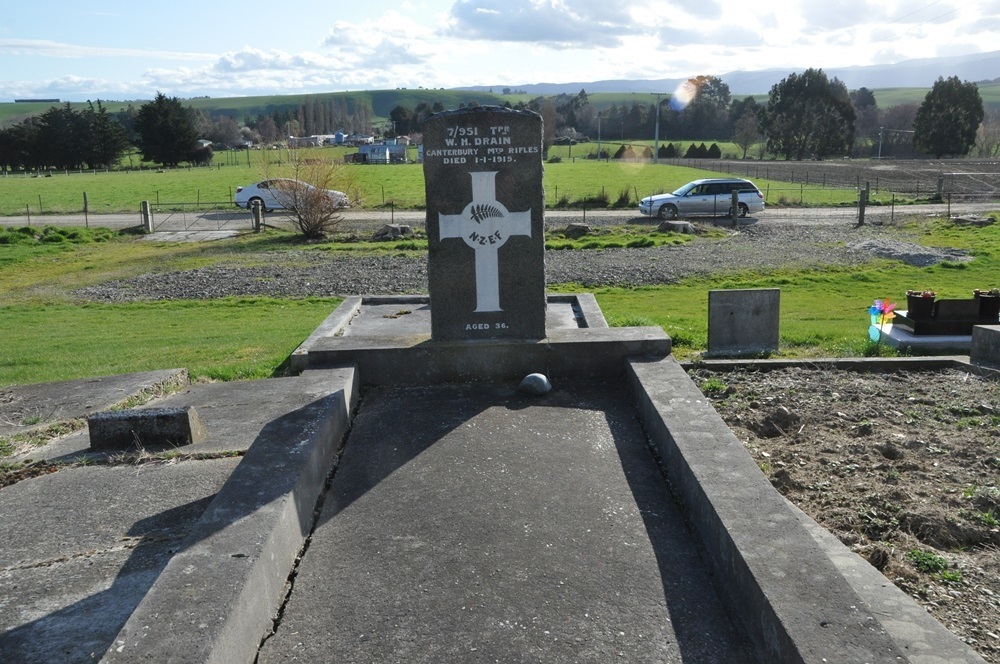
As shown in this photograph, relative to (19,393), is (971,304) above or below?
above

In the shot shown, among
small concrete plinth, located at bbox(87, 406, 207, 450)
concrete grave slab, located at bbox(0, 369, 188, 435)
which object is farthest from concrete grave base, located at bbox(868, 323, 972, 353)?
concrete grave slab, located at bbox(0, 369, 188, 435)

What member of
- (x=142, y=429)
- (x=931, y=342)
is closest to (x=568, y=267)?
(x=931, y=342)

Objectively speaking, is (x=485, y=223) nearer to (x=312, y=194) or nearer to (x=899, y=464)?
(x=899, y=464)

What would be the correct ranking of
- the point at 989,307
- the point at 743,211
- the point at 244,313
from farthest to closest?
the point at 743,211 < the point at 244,313 < the point at 989,307

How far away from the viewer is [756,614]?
12.2 ft

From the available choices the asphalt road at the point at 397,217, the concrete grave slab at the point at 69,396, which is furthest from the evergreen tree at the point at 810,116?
the concrete grave slab at the point at 69,396

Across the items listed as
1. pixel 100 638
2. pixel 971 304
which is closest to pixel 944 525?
pixel 100 638

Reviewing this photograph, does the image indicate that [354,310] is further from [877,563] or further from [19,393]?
[877,563]

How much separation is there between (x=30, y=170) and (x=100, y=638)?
305 feet

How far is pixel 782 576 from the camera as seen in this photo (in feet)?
12.2

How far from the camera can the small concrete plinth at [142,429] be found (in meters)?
6.37

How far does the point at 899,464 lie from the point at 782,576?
2351 mm

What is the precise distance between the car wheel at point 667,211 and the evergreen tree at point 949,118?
183 feet

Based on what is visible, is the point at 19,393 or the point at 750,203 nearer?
the point at 19,393
